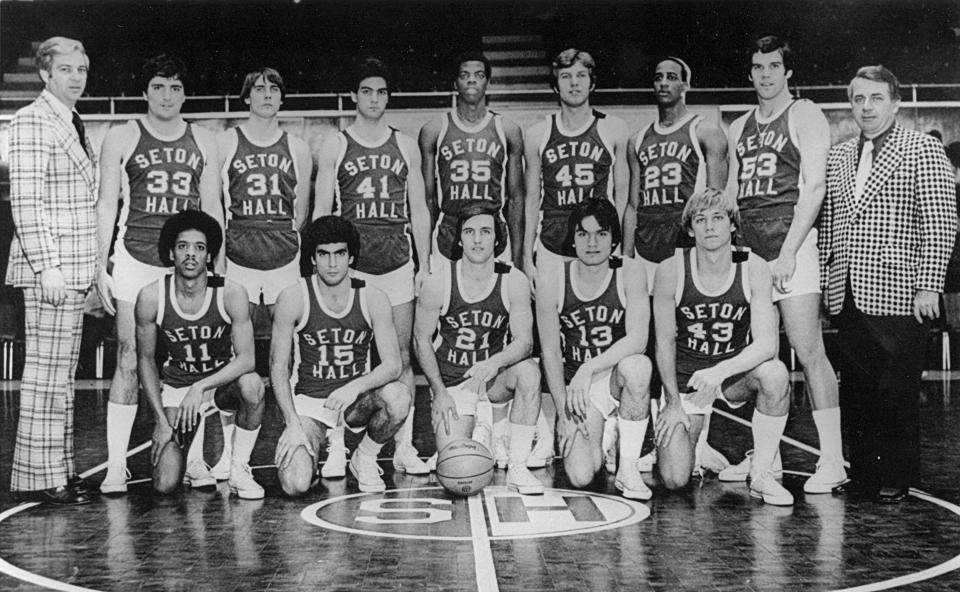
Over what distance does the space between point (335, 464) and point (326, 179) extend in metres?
1.47

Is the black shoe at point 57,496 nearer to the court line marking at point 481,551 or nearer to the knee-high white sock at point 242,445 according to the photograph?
the knee-high white sock at point 242,445

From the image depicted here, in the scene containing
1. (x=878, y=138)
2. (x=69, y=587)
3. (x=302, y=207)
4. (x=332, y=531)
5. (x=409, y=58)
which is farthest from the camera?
(x=409, y=58)

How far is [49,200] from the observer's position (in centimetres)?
445

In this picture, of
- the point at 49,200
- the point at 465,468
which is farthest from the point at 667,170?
the point at 49,200

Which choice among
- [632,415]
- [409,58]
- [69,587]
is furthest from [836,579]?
[409,58]

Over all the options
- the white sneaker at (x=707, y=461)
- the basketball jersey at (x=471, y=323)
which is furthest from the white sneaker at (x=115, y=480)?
the white sneaker at (x=707, y=461)

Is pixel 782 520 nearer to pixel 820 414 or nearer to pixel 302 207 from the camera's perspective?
pixel 820 414

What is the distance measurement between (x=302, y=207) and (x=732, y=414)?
362 cm

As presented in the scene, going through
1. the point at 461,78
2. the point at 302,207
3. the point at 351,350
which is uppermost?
the point at 461,78

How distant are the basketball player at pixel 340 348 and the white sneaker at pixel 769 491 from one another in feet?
5.45

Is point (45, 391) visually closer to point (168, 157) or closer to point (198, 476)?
point (198, 476)

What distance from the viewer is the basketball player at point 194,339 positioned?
466cm

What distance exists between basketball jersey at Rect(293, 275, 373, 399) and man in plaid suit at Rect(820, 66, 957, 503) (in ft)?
7.35

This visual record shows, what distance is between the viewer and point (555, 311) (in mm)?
4922
